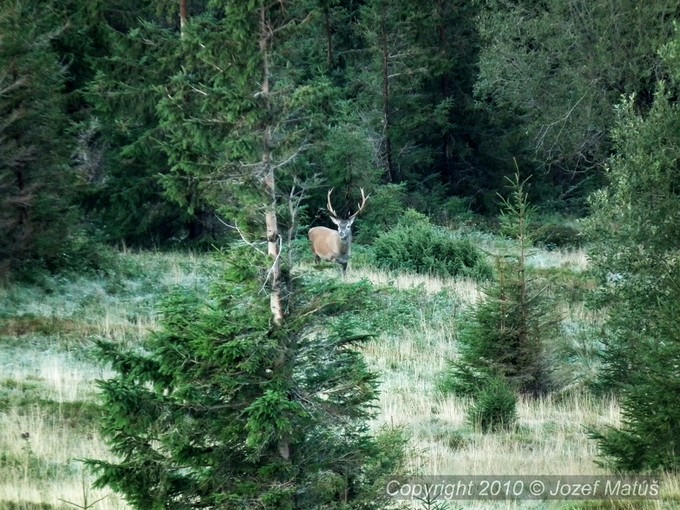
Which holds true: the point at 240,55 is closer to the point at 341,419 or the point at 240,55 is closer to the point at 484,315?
the point at 341,419

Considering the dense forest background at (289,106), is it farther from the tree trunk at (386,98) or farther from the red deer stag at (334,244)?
the red deer stag at (334,244)

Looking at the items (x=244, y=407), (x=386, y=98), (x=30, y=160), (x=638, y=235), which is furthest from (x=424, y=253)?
(x=244, y=407)

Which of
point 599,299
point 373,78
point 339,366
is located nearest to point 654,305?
point 599,299

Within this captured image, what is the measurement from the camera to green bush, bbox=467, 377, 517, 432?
1155 centimetres

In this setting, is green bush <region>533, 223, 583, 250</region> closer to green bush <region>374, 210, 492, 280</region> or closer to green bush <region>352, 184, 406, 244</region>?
green bush <region>352, 184, 406, 244</region>

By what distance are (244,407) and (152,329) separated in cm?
816

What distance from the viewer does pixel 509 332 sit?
12789 millimetres

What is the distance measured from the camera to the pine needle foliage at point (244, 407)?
6496 mm

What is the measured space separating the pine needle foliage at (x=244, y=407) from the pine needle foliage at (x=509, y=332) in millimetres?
5743

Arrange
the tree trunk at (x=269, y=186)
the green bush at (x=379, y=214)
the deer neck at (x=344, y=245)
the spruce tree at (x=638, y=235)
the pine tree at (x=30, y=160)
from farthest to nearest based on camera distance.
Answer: the green bush at (x=379, y=214) < the deer neck at (x=344, y=245) < the pine tree at (x=30, y=160) < the spruce tree at (x=638, y=235) < the tree trunk at (x=269, y=186)

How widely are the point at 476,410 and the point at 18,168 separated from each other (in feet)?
31.0

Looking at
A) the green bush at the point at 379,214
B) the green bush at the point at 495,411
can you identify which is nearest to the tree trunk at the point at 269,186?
the green bush at the point at 495,411

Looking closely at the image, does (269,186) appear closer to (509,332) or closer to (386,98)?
(509,332)

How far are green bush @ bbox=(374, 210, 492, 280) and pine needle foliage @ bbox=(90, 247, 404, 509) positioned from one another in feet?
50.8
